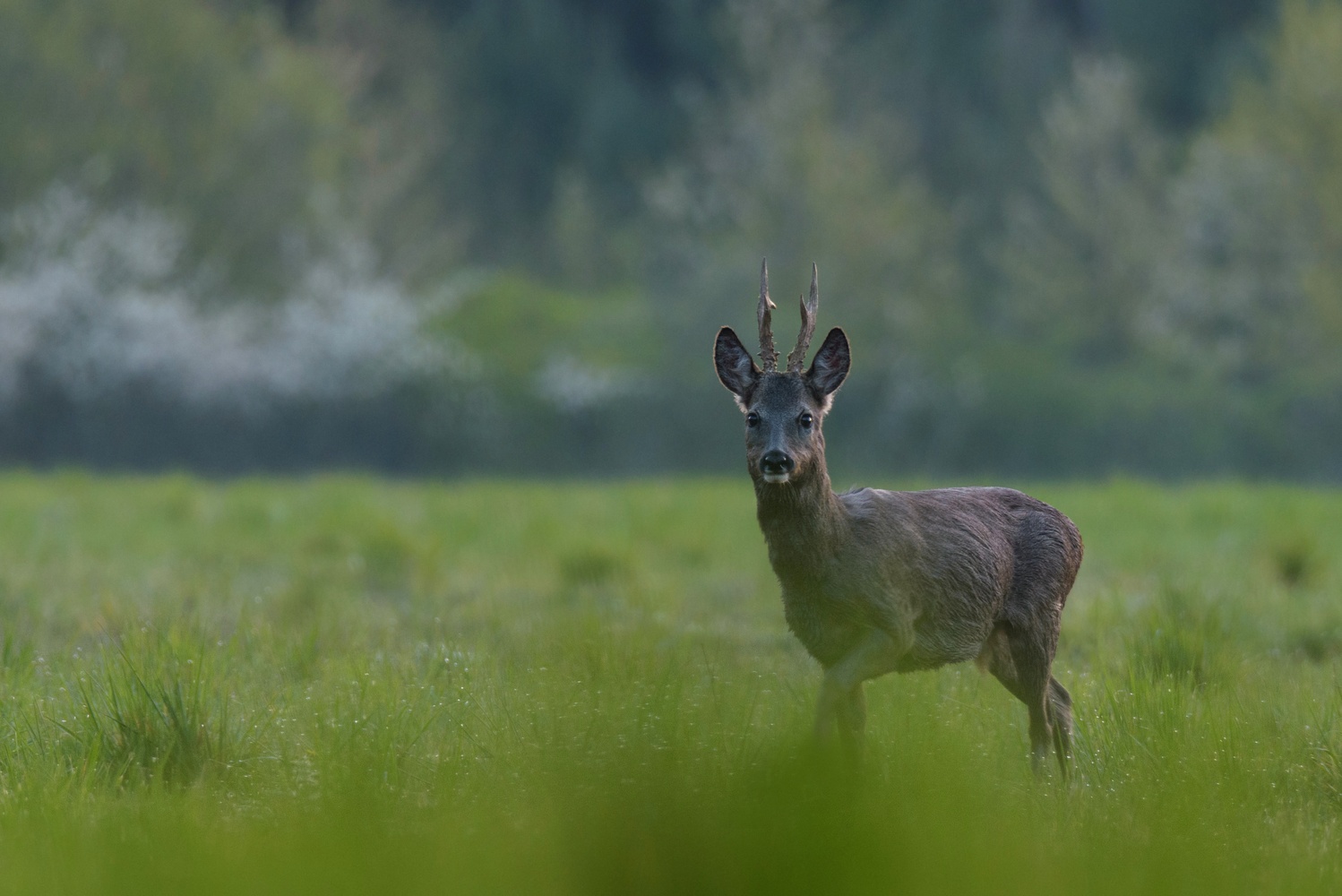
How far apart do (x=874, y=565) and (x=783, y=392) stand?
650mm

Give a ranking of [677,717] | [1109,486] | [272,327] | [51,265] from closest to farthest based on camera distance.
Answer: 1. [677,717]
2. [1109,486]
3. [51,265]
4. [272,327]

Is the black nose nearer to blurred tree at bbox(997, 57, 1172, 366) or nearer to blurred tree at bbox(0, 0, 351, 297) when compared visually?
blurred tree at bbox(0, 0, 351, 297)

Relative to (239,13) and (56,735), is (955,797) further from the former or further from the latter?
(239,13)

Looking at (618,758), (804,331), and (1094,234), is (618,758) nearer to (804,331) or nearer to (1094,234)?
(804,331)

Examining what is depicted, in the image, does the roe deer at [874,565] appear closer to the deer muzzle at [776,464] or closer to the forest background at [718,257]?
the deer muzzle at [776,464]

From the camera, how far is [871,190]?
34.1 meters

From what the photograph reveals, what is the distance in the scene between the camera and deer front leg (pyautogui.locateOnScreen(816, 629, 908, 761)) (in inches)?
189

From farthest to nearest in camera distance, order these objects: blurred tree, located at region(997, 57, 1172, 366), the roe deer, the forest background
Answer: blurred tree, located at region(997, 57, 1172, 366) < the forest background < the roe deer

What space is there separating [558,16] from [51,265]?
19.7 meters

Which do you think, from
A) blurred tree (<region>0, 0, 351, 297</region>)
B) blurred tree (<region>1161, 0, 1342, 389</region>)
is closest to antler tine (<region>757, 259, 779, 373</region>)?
blurred tree (<region>1161, 0, 1342, 389</region>)

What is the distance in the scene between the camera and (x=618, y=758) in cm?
418

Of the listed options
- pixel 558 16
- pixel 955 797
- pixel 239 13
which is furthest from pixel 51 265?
pixel 955 797

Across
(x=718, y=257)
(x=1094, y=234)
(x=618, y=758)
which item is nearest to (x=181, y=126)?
(x=718, y=257)

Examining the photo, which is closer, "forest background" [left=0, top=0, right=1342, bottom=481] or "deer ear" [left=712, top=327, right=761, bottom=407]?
"deer ear" [left=712, top=327, right=761, bottom=407]
